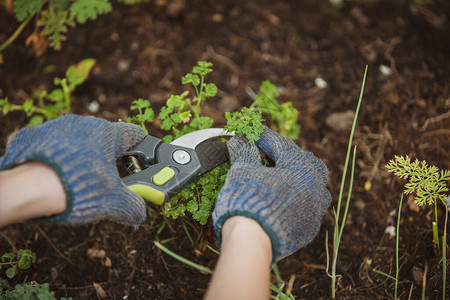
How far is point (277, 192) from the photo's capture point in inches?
64.7

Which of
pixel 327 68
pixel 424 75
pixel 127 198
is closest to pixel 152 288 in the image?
pixel 127 198

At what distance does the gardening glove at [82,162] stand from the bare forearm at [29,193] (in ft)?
0.10

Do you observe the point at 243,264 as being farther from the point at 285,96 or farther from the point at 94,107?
the point at 94,107

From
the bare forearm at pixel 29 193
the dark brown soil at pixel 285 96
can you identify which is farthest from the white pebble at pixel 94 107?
the bare forearm at pixel 29 193

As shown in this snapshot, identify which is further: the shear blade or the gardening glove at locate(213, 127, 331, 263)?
the shear blade

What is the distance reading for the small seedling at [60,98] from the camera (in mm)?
2670

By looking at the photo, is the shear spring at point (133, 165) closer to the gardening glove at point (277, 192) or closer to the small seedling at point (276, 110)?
the gardening glove at point (277, 192)

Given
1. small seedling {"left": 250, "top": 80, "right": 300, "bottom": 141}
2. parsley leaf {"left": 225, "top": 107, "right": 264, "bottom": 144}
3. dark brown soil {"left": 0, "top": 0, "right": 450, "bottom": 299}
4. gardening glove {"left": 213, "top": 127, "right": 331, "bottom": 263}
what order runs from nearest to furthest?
gardening glove {"left": 213, "top": 127, "right": 331, "bottom": 263}
parsley leaf {"left": 225, "top": 107, "right": 264, "bottom": 144}
dark brown soil {"left": 0, "top": 0, "right": 450, "bottom": 299}
small seedling {"left": 250, "top": 80, "right": 300, "bottom": 141}

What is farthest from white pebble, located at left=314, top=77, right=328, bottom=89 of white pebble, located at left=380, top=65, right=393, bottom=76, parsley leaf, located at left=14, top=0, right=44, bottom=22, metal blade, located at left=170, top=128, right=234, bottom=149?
parsley leaf, located at left=14, top=0, right=44, bottom=22

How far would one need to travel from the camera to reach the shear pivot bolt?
6.00 feet

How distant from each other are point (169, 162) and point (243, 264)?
701mm

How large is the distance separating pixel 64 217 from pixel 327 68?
2340 mm

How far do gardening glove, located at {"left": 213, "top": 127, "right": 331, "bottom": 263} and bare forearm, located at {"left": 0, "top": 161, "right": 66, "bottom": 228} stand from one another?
0.64 m

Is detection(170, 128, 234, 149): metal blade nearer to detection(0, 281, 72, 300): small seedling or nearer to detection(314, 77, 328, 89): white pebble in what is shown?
detection(0, 281, 72, 300): small seedling
